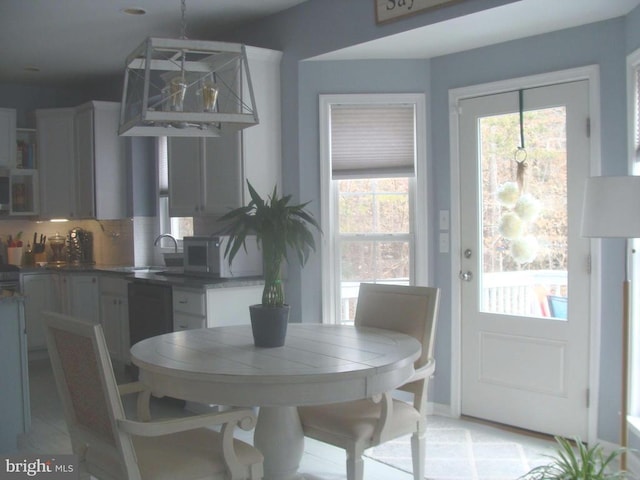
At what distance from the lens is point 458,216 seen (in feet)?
13.5

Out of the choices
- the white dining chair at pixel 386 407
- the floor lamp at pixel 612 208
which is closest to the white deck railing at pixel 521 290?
the floor lamp at pixel 612 208

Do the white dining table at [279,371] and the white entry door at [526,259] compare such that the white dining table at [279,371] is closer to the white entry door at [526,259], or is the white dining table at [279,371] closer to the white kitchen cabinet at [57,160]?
the white entry door at [526,259]

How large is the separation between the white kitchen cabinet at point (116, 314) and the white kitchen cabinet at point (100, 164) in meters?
0.80

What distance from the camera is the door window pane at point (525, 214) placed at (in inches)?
147

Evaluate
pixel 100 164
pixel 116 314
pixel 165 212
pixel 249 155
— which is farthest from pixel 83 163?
pixel 249 155

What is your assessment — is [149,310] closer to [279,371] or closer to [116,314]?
[116,314]

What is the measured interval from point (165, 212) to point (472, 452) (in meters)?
3.66

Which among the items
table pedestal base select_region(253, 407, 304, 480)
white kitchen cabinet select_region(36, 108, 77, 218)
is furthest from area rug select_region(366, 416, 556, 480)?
white kitchen cabinet select_region(36, 108, 77, 218)

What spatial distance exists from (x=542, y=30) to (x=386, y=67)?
3.29 feet

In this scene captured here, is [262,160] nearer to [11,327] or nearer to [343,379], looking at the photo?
[11,327]

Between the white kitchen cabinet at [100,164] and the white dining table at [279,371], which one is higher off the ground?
the white kitchen cabinet at [100,164]

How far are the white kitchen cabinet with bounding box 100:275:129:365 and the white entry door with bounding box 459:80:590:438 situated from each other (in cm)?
272

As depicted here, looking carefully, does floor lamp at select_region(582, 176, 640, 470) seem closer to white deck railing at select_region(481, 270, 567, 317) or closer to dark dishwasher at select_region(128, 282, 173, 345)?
white deck railing at select_region(481, 270, 567, 317)

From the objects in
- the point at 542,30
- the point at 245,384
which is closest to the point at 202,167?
the point at 542,30
